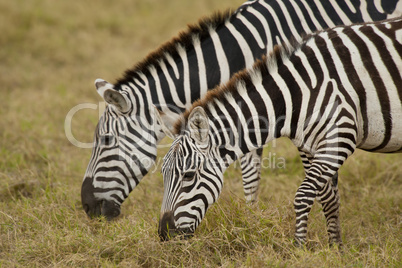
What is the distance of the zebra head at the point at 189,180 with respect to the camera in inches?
167

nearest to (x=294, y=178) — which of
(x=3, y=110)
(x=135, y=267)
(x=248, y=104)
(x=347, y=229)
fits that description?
(x=347, y=229)

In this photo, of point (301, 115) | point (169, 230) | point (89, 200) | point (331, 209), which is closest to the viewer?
point (169, 230)

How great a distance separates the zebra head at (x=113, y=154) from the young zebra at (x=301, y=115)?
1.08 meters

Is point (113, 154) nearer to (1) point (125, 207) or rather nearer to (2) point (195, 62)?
(1) point (125, 207)

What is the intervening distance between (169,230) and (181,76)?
2092 mm

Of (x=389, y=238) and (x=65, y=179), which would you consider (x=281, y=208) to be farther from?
(x=65, y=179)

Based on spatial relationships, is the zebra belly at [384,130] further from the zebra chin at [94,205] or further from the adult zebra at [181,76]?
the zebra chin at [94,205]

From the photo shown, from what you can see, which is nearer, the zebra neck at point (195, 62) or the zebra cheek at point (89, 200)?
the zebra cheek at point (89, 200)

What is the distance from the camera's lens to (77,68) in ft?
39.4

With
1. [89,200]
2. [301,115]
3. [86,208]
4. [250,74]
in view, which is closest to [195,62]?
[250,74]

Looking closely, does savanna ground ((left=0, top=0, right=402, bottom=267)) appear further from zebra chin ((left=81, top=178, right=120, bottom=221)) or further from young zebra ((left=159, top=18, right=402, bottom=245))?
young zebra ((left=159, top=18, right=402, bottom=245))

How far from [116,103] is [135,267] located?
6.39 ft

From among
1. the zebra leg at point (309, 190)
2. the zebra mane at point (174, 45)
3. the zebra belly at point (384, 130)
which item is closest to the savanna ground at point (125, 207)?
the zebra leg at point (309, 190)

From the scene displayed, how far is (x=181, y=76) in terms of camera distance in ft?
18.3
